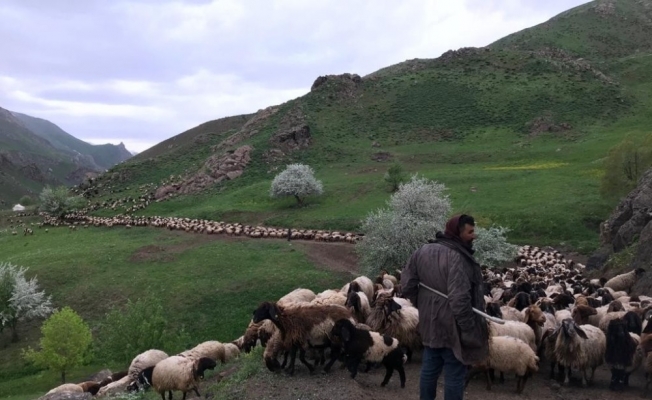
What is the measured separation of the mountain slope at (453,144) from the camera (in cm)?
4606

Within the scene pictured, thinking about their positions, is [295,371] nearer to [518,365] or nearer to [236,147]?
[518,365]

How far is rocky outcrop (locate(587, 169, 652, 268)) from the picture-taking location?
81.4 ft

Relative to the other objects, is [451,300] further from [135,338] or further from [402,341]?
[135,338]

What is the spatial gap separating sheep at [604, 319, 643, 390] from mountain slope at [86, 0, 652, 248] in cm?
2698

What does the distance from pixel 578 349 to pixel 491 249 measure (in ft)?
66.5

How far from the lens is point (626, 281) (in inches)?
778

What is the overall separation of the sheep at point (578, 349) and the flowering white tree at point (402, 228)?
1622 cm

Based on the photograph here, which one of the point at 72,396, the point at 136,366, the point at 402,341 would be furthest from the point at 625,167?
the point at 72,396

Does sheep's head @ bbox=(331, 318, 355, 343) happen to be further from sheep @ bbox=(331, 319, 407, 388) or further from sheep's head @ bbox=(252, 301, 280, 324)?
sheep's head @ bbox=(252, 301, 280, 324)

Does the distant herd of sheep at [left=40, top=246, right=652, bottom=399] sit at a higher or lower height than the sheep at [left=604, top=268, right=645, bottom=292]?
higher

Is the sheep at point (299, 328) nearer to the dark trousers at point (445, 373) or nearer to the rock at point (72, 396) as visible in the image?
the dark trousers at point (445, 373)

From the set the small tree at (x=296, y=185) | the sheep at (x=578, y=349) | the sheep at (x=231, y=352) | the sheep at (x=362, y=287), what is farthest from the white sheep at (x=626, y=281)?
the small tree at (x=296, y=185)

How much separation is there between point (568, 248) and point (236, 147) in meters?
51.5

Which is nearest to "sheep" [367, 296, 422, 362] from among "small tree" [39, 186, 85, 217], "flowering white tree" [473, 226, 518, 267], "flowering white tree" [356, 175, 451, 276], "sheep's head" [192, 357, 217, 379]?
"sheep's head" [192, 357, 217, 379]
